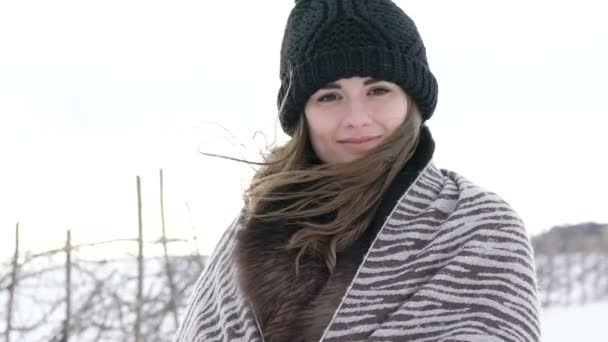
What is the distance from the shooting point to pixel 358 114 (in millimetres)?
1836

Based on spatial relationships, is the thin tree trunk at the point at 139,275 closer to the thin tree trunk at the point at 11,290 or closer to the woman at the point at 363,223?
the thin tree trunk at the point at 11,290

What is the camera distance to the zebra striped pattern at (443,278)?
1681 millimetres

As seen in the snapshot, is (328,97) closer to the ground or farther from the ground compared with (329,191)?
farther from the ground

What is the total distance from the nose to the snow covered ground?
7.79m

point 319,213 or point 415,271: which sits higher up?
point 319,213

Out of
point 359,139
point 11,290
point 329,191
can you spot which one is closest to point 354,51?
point 359,139

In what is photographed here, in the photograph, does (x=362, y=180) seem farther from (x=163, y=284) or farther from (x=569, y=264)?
(x=569, y=264)

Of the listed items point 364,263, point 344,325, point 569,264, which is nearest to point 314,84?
point 364,263

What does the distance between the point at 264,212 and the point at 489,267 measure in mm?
558

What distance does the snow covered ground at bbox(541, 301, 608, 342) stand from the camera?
32.7 ft

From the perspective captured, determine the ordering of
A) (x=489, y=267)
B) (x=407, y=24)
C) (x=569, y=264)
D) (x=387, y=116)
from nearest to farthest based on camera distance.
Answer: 1. (x=489, y=267)
2. (x=387, y=116)
3. (x=407, y=24)
4. (x=569, y=264)

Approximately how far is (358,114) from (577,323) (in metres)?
9.99

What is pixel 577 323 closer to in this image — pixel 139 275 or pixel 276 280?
pixel 139 275

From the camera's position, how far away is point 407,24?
2.00 meters
